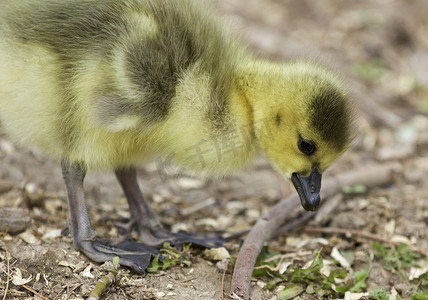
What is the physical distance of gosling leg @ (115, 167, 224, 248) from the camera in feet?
8.38

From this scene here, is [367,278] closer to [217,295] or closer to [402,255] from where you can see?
[402,255]

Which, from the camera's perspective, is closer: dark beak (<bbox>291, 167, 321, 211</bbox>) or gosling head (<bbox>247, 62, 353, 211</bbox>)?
gosling head (<bbox>247, 62, 353, 211</bbox>)

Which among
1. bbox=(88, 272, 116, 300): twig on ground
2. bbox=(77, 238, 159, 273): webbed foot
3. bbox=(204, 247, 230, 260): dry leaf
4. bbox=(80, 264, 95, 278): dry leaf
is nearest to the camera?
bbox=(88, 272, 116, 300): twig on ground

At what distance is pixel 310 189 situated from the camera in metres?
2.29

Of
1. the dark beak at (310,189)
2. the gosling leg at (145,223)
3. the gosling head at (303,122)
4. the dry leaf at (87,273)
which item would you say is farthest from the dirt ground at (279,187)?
the dark beak at (310,189)

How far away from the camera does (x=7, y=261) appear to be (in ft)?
6.99

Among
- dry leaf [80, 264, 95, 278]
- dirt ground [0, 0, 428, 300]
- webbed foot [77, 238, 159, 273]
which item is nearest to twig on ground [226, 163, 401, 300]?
dirt ground [0, 0, 428, 300]

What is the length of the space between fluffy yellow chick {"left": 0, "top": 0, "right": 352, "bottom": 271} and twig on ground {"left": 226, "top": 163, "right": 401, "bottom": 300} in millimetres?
309

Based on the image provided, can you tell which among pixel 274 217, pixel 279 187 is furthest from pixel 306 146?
pixel 279 187

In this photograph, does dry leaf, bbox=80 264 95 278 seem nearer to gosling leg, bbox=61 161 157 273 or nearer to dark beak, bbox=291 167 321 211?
gosling leg, bbox=61 161 157 273

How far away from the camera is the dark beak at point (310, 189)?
2.27 meters

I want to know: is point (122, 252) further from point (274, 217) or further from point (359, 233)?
point (359, 233)

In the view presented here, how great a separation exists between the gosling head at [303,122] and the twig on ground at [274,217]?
306 millimetres

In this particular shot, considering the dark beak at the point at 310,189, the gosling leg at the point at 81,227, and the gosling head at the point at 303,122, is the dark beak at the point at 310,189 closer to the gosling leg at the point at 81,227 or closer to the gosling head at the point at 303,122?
the gosling head at the point at 303,122
